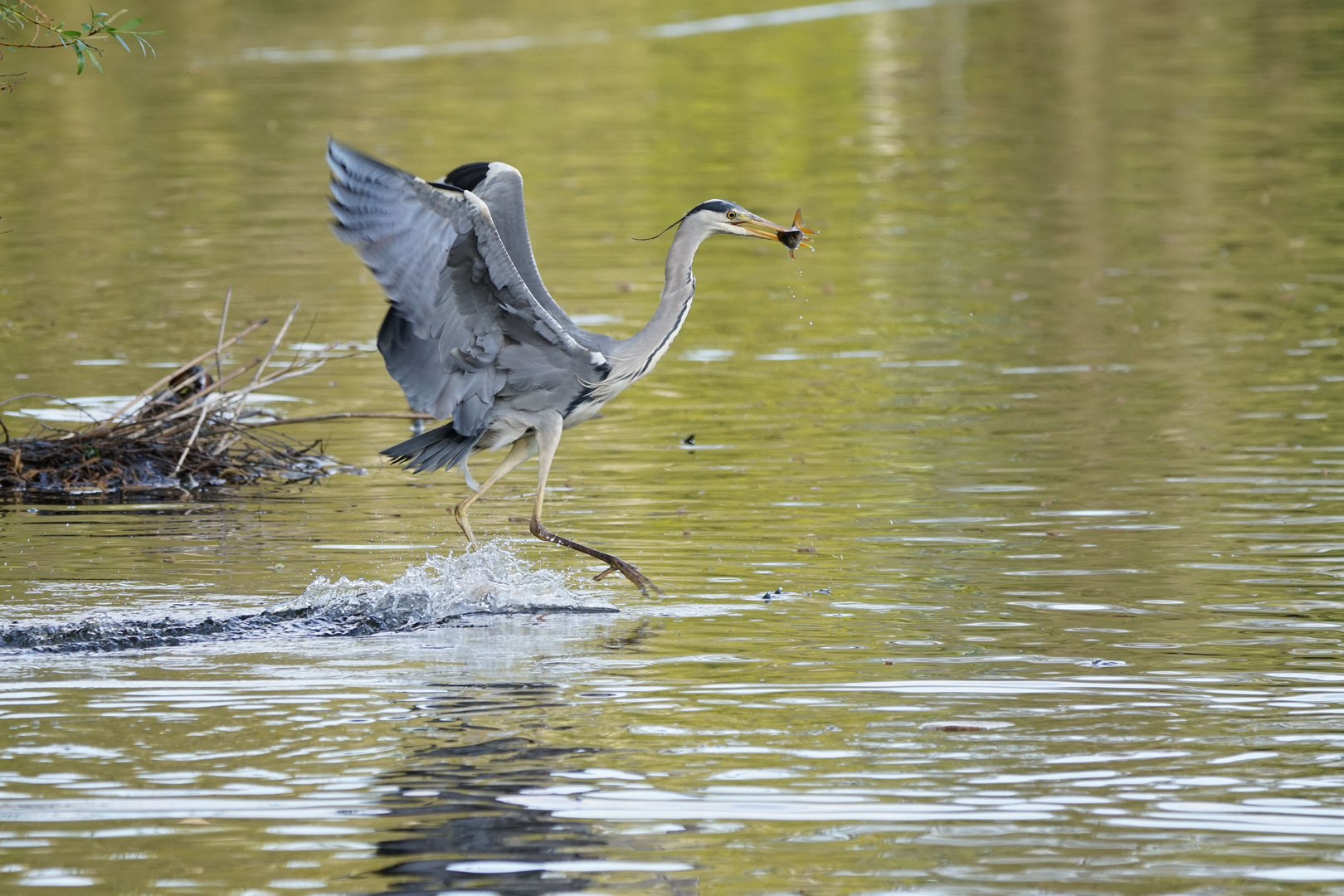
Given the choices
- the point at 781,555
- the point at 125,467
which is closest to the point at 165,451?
the point at 125,467

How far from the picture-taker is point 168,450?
11.7m

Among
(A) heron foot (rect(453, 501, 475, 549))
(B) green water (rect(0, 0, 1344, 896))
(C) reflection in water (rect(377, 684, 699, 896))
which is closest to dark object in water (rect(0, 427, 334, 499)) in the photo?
(B) green water (rect(0, 0, 1344, 896))

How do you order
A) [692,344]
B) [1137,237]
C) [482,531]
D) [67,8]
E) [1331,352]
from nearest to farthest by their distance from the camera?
1. [482,531]
2. [1331,352]
3. [692,344]
4. [1137,237]
5. [67,8]

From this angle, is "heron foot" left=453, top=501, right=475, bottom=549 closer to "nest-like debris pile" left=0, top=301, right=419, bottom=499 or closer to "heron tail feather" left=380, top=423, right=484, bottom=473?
"heron tail feather" left=380, top=423, right=484, bottom=473

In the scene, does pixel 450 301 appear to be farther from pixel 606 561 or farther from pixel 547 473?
pixel 606 561

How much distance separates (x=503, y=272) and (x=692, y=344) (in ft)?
22.9

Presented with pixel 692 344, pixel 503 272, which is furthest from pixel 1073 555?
pixel 692 344

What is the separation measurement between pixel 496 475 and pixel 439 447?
30cm

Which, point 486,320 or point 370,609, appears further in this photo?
point 486,320

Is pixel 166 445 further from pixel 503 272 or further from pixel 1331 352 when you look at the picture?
pixel 1331 352

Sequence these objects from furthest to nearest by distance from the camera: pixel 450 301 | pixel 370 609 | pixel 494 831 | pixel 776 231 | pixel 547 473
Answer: pixel 547 473 → pixel 776 231 → pixel 450 301 → pixel 370 609 → pixel 494 831

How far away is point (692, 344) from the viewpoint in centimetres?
1556

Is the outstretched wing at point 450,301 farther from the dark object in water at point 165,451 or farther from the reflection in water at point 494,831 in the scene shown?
the reflection in water at point 494,831

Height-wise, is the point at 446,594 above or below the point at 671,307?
below
